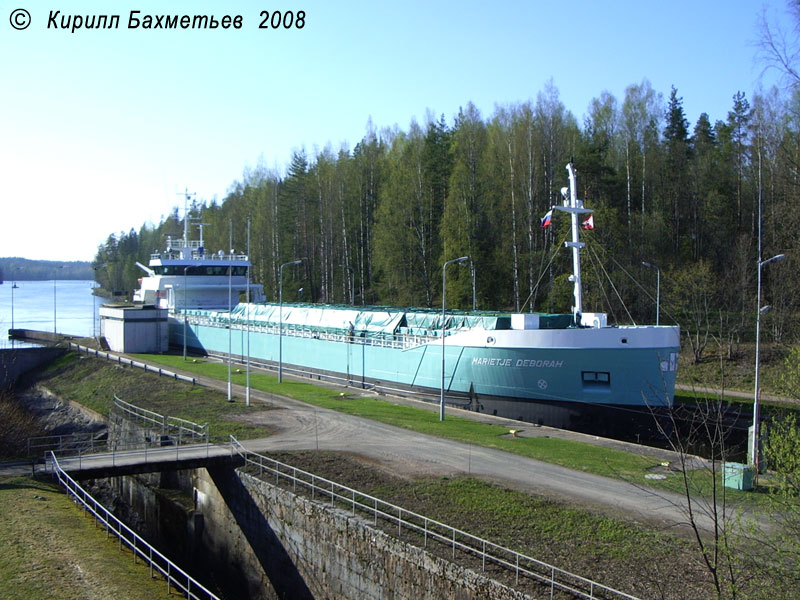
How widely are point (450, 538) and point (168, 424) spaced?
15.5 meters

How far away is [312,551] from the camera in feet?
50.6

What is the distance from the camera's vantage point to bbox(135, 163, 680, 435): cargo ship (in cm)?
2598

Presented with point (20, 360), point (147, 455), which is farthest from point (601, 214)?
point (20, 360)

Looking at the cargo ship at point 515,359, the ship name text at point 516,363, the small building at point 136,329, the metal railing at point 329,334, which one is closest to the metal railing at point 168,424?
the cargo ship at point 515,359

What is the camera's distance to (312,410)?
1097 inches

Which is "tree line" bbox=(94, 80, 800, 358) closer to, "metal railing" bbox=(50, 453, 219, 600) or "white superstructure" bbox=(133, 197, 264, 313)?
"white superstructure" bbox=(133, 197, 264, 313)

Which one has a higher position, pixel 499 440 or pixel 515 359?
pixel 515 359

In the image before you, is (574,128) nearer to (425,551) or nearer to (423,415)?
(423,415)

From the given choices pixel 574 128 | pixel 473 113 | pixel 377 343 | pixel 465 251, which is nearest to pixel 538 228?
pixel 465 251

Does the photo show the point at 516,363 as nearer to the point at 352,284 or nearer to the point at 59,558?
the point at 59,558

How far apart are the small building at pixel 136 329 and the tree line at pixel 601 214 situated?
18.3 meters

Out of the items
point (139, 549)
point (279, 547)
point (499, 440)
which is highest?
point (499, 440)

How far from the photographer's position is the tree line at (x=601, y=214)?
4381cm

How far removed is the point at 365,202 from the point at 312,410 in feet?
146
